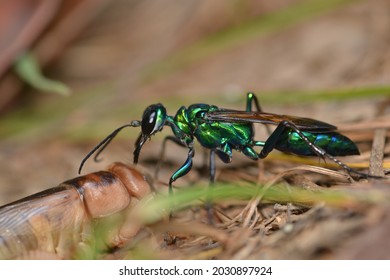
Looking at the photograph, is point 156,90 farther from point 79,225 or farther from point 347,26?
point 79,225

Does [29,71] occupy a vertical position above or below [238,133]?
above

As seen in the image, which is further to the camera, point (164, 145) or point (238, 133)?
point (164, 145)

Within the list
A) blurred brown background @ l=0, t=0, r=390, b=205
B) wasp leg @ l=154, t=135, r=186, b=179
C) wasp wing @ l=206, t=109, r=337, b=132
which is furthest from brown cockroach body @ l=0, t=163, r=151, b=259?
blurred brown background @ l=0, t=0, r=390, b=205

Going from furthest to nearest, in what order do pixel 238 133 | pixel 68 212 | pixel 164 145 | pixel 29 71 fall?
1. pixel 29 71
2. pixel 164 145
3. pixel 238 133
4. pixel 68 212

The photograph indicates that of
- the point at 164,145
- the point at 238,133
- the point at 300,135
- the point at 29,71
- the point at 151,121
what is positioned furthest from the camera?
the point at 29,71

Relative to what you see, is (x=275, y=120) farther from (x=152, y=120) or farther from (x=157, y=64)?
(x=157, y=64)

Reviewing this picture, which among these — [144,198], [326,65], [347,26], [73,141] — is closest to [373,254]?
[144,198]

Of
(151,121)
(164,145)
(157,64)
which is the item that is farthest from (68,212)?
(157,64)

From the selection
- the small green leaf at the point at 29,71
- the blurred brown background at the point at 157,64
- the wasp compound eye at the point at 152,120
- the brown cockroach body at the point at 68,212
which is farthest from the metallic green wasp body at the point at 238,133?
the small green leaf at the point at 29,71

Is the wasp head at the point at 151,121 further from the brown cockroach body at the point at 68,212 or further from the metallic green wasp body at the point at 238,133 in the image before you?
the brown cockroach body at the point at 68,212
